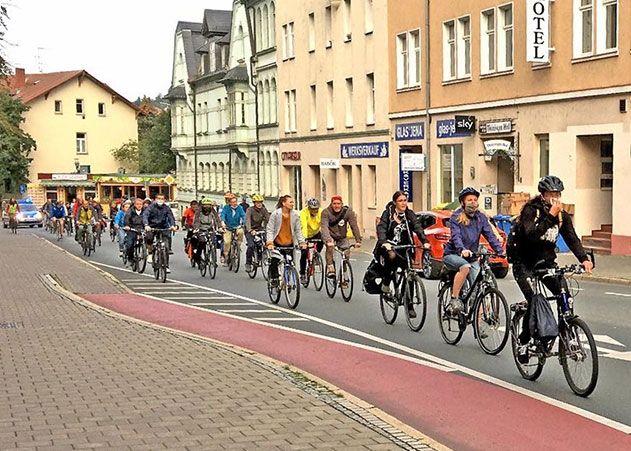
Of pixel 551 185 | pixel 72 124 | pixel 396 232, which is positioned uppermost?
pixel 72 124

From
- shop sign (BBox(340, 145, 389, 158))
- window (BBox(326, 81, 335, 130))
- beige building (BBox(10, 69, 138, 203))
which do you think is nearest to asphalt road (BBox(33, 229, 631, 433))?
A: shop sign (BBox(340, 145, 389, 158))

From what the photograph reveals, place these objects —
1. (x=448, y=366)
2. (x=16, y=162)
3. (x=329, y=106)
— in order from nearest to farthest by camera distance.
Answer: (x=448, y=366) < (x=329, y=106) < (x=16, y=162)

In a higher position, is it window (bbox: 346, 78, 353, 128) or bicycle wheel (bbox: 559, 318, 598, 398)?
window (bbox: 346, 78, 353, 128)

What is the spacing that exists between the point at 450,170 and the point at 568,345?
26452mm

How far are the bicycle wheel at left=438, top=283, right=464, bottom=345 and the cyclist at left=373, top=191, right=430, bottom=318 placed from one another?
1561 mm

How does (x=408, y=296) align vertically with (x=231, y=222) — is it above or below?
below

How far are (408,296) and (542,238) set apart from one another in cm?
409

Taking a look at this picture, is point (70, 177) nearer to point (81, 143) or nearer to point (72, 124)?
point (72, 124)

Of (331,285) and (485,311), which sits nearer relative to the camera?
→ (485,311)

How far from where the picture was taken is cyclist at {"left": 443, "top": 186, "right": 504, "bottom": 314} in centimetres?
1105

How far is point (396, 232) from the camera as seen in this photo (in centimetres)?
1332

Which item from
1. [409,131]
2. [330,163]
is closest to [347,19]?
[330,163]

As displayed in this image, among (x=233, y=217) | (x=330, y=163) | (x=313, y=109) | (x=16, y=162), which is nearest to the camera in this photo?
(x=233, y=217)

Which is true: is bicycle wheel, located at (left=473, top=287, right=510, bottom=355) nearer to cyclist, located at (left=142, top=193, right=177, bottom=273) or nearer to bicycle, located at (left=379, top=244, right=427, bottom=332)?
bicycle, located at (left=379, top=244, right=427, bottom=332)
